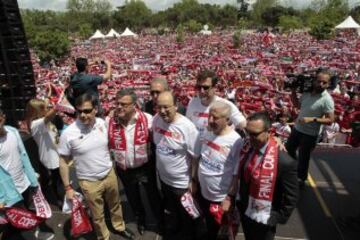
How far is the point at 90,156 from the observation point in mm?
3428

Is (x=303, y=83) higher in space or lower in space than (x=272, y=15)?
higher

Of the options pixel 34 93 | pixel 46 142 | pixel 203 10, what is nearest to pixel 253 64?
pixel 34 93

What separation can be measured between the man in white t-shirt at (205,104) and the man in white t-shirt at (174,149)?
0.89 ft

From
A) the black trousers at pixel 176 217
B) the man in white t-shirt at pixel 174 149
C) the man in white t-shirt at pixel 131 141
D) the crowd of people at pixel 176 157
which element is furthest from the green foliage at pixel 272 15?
the man in white t-shirt at pixel 174 149

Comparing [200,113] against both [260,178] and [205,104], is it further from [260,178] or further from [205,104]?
→ [260,178]

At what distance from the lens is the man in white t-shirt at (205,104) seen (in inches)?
143

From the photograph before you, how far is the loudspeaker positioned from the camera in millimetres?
5492

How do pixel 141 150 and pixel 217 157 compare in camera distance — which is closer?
pixel 217 157

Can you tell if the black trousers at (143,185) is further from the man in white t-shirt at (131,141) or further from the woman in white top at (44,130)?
the woman in white top at (44,130)

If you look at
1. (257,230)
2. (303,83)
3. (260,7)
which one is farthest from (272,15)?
(257,230)

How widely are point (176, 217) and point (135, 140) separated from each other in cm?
110

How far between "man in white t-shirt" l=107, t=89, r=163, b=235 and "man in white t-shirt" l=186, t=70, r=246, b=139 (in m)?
0.54

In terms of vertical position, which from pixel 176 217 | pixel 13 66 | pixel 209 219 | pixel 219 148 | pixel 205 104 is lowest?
pixel 176 217

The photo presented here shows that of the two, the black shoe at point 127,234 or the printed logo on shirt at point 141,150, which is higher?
the printed logo on shirt at point 141,150
